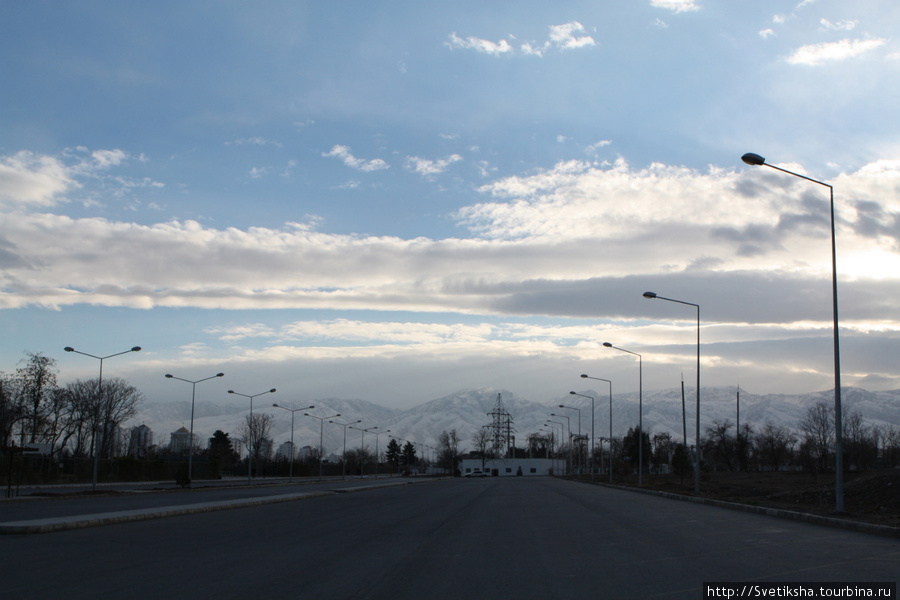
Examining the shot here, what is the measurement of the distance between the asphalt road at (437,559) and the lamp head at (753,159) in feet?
33.3

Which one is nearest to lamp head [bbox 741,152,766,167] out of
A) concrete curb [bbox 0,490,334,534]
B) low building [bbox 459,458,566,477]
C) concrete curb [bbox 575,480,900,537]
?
concrete curb [bbox 575,480,900,537]

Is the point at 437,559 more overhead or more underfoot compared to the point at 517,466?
more overhead

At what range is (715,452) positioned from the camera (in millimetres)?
128875

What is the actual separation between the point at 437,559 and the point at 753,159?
15.5 meters

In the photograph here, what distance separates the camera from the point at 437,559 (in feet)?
39.5

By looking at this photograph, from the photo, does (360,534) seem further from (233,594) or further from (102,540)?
(233,594)

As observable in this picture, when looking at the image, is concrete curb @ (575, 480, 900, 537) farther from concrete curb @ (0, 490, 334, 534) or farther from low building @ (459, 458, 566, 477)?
low building @ (459, 458, 566, 477)

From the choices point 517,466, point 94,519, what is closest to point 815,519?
point 94,519

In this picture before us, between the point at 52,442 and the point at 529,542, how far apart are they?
91.4m

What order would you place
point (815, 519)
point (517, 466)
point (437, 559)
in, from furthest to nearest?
point (517, 466)
point (815, 519)
point (437, 559)

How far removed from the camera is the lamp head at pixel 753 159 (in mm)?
21234

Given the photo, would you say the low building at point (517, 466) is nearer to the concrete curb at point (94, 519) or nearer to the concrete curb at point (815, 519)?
the concrete curb at point (815, 519)

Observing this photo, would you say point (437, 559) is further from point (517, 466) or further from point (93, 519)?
point (517, 466)

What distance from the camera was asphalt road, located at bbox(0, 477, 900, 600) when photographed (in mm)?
9172
